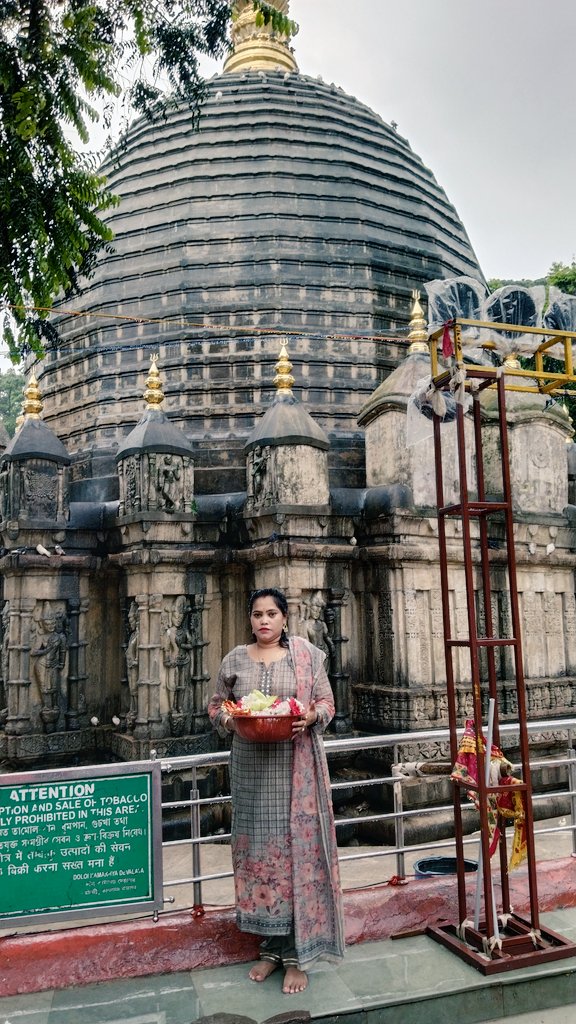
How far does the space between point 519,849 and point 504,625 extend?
6.04 m

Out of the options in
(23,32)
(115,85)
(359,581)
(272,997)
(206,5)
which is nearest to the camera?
(272,997)

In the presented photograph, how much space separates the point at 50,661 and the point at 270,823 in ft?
21.9

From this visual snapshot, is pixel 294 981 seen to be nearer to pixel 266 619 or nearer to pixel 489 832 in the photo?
pixel 489 832

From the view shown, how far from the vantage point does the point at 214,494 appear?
1112 cm

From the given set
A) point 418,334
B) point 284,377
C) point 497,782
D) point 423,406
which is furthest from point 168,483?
point 497,782

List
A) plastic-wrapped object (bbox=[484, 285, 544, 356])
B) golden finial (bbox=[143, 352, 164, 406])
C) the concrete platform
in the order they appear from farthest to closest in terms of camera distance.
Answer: golden finial (bbox=[143, 352, 164, 406]) → plastic-wrapped object (bbox=[484, 285, 544, 356]) → the concrete platform

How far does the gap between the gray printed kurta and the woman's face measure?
0.59 ft

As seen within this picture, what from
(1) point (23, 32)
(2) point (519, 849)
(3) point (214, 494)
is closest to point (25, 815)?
(2) point (519, 849)

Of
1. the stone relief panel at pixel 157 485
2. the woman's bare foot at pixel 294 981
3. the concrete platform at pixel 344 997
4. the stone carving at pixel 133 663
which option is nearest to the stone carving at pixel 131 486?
the stone relief panel at pixel 157 485

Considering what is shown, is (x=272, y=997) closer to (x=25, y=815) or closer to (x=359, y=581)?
(x=25, y=815)

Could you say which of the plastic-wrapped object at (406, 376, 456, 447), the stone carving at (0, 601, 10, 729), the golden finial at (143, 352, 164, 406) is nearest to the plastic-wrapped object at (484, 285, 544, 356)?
the plastic-wrapped object at (406, 376, 456, 447)

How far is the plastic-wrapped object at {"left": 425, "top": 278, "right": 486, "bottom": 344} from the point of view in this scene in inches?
305

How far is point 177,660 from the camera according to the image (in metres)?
9.48

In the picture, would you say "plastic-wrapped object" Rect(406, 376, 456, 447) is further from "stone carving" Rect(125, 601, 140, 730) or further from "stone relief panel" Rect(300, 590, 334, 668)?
"stone carving" Rect(125, 601, 140, 730)
